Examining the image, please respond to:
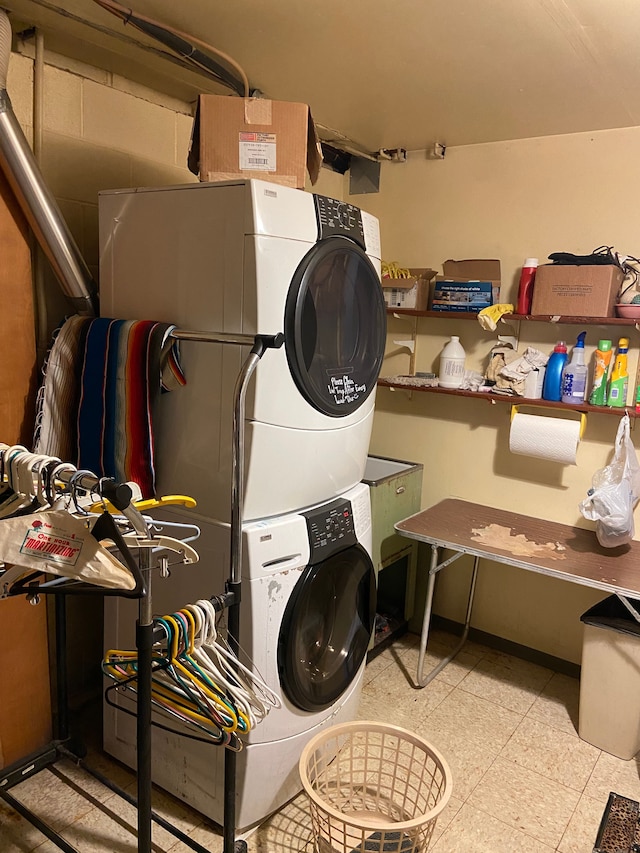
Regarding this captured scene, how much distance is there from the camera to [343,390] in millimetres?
1865

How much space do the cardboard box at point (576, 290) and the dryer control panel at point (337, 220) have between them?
889 millimetres

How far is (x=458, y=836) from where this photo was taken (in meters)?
1.88

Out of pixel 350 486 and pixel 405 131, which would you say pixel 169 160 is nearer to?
Result: pixel 405 131

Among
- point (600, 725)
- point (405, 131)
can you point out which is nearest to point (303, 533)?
point (600, 725)

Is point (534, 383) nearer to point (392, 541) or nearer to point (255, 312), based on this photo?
point (392, 541)

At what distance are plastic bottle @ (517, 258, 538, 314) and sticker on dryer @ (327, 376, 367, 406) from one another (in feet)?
3.15

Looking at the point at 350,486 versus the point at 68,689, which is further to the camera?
the point at 68,689

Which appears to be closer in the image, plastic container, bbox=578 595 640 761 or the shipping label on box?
plastic container, bbox=578 595 640 761

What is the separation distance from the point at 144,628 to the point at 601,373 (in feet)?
6.44

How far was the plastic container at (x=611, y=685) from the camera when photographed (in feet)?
7.19

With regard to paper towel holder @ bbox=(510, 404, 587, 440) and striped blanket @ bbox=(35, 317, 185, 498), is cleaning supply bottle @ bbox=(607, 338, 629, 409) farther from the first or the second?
striped blanket @ bbox=(35, 317, 185, 498)

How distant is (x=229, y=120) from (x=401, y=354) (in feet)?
5.23

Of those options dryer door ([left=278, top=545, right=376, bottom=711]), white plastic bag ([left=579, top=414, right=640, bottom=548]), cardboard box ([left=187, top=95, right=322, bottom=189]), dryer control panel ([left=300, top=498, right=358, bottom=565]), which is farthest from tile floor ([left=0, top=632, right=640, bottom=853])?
cardboard box ([left=187, top=95, right=322, bottom=189])

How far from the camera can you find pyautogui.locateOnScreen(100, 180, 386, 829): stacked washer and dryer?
1614 millimetres
